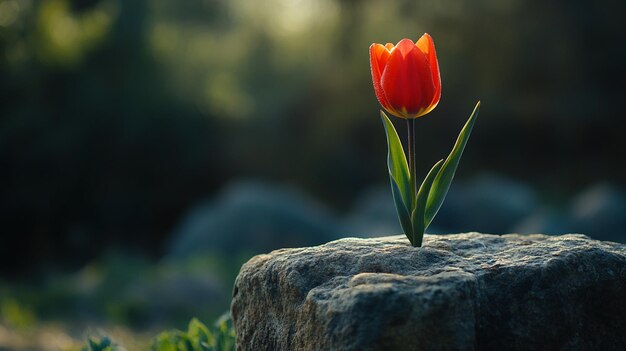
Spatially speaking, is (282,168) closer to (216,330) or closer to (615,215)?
(615,215)

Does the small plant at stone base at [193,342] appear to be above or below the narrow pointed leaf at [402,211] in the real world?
below

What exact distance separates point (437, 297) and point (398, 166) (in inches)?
26.4

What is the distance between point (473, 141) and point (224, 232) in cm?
707

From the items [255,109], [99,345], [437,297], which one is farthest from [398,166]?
[255,109]

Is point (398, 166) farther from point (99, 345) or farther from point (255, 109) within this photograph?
point (255, 109)

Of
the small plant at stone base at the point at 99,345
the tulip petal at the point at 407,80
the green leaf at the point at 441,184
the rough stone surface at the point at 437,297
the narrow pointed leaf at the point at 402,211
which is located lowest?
the rough stone surface at the point at 437,297

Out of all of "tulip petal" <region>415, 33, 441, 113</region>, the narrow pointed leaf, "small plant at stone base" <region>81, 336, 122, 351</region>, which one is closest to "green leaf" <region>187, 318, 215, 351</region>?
"small plant at stone base" <region>81, 336, 122, 351</region>

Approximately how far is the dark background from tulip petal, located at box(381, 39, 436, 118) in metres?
5.73

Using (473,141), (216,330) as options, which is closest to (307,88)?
(473,141)

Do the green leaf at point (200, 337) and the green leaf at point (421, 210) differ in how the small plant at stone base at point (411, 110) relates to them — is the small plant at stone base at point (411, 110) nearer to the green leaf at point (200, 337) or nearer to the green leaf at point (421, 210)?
the green leaf at point (421, 210)

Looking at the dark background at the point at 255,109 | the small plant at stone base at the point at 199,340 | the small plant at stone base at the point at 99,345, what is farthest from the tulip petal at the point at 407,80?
the dark background at the point at 255,109

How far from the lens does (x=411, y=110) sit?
7.56ft

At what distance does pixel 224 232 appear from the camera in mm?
8344

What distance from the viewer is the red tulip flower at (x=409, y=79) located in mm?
2258
